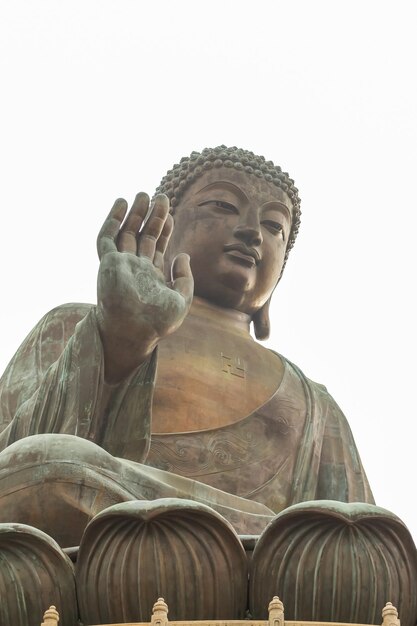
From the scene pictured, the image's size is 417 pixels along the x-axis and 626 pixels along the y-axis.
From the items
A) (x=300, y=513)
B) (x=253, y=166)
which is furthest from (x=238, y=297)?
(x=300, y=513)

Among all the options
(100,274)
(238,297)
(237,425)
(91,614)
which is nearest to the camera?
(91,614)

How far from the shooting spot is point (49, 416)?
11.8 m

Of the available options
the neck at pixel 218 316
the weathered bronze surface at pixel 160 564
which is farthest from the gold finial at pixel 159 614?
the neck at pixel 218 316

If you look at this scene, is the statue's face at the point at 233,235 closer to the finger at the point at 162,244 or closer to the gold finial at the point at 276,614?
the finger at the point at 162,244

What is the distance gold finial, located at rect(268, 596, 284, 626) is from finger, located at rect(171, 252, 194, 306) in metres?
2.75

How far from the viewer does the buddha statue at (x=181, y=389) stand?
1045 cm

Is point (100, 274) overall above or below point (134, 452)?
above

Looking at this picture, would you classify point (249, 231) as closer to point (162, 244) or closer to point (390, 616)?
point (162, 244)

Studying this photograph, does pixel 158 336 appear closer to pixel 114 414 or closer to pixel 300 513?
pixel 114 414

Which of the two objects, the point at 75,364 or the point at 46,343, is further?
the point at 46,343

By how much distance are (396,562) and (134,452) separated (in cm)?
242

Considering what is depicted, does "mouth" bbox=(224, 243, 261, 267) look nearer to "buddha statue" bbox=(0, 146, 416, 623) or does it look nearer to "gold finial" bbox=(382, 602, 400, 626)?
"buddha statue" bbox=(0, 146, 416, 623)

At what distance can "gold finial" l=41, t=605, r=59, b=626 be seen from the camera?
9.10m

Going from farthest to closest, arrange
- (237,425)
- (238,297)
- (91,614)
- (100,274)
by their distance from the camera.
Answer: (238,297) < (237,425) < (100,274) < (91,614)
